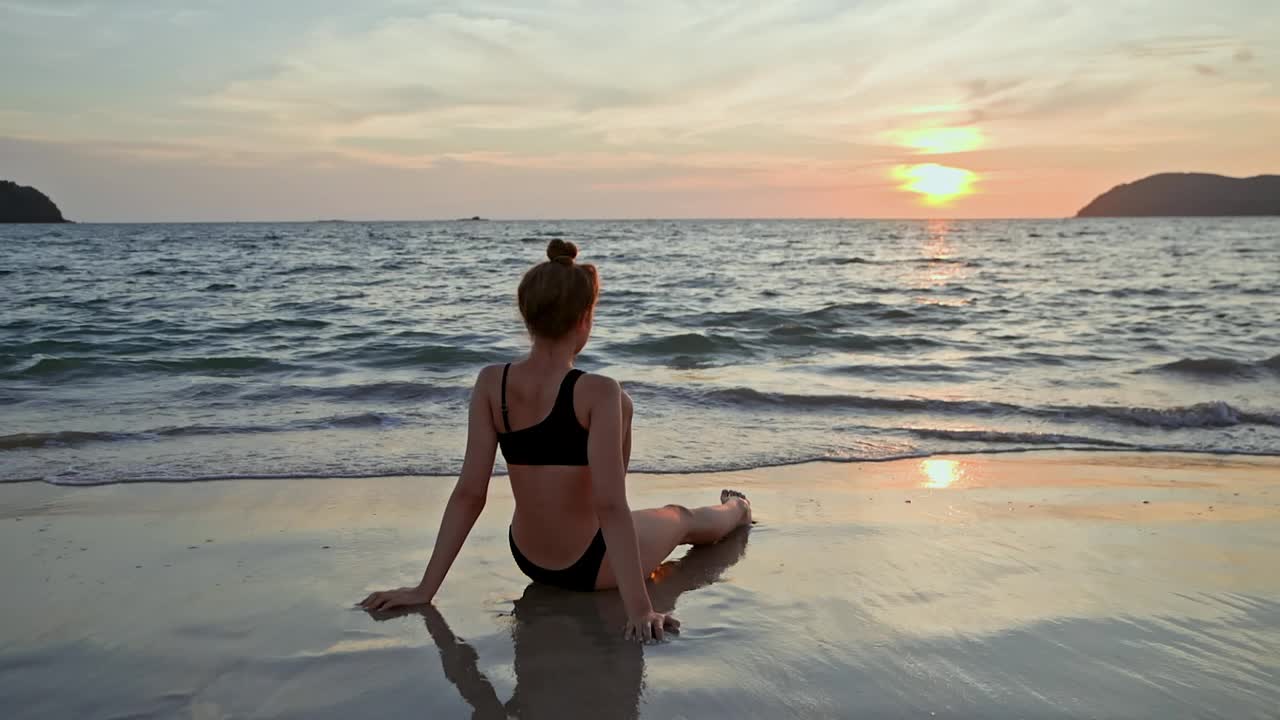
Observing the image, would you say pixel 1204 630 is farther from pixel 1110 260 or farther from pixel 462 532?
pixel 1110 260

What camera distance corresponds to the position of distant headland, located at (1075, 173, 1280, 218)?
147m

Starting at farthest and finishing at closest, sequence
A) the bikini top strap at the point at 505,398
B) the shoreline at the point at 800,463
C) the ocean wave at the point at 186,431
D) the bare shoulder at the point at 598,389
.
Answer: the ocean wave at the point at 186,431 < the shoreline at the point at 800,463 < the bikini top strap at the point at 505,398 < the bare shoulder at the point at 598,389

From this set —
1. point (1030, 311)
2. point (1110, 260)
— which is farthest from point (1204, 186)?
point (1030, 311)

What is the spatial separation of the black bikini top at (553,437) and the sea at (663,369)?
2689mm

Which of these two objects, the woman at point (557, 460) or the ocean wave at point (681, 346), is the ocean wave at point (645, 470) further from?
the ocean wave at point (681, 346)

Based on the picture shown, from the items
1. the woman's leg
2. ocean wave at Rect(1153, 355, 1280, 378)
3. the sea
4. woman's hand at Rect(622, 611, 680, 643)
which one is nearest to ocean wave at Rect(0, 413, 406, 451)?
the sea

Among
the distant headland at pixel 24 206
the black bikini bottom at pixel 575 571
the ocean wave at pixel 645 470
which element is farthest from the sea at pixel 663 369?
the distant headland at pixel 24 206

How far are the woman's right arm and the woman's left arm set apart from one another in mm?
432

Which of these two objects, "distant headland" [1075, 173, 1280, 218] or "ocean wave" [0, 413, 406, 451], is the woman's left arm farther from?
"distant headland" [1075, 173, 1280, 218]

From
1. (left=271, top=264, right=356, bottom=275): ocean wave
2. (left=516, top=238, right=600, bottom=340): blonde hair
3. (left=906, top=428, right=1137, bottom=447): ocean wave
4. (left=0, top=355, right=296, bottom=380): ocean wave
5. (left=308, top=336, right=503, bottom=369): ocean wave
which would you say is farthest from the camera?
(left=271, top=264, right=356, bottom=275): ocean wave

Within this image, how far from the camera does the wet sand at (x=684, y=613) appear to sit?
2828mm

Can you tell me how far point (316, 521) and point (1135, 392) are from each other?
8.19 metres

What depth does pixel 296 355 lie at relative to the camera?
37.9 ft

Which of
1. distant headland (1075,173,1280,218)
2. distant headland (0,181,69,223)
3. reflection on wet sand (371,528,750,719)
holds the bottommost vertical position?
reflection on wet sand (371,528,750,719)
